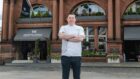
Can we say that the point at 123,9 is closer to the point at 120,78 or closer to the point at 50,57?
the point at 50,57

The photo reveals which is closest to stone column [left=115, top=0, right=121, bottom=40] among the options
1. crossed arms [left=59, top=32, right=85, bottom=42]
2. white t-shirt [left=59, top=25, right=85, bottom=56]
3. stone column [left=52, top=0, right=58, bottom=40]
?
stone column [left=52, top=0, right=58, bottom=40]

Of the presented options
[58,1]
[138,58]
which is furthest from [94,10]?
[138,58]

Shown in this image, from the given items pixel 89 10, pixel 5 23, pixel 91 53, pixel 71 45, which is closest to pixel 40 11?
pixel 5 23

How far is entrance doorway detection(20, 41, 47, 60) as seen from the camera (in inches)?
1833

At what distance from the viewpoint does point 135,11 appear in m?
44.4

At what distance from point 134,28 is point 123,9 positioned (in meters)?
2.97

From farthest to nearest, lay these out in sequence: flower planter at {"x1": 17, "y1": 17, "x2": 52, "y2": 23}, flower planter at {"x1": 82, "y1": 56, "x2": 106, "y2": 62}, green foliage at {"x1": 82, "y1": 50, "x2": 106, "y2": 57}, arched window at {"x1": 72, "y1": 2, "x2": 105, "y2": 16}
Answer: flower planter at {"x1": 17, "y1": 17, "x2": 52, "y2": 23}
arched window at {"x1": 72, "y1": 2, "x2": 105, "y2": 16}
green foliage at {"x1": 82, "y1": 50, "x2": 106, "y2": 57}
flower planter at {"x1": 82, "y1": 56, "x2": 106, "y2": 62}

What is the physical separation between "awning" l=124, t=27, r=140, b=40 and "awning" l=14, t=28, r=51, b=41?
999 centimetres

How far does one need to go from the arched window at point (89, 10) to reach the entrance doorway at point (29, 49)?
6.45 metres

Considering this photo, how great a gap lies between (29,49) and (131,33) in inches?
552

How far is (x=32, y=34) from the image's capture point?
45.6 m

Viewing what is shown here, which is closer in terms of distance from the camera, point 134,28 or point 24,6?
point 134,28

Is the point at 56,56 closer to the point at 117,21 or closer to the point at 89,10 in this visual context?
the point at 89,10

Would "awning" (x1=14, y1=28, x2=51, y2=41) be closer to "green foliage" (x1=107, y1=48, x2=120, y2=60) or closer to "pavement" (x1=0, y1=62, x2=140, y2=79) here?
"green foliage" (x1=107, y1=48, x2=120, y2=60)
